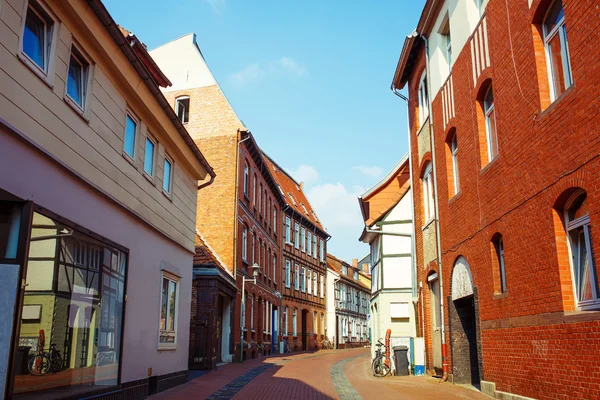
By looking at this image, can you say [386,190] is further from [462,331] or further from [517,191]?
[517,191]

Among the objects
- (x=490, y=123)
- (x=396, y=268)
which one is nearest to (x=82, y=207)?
(x=490, y=123)

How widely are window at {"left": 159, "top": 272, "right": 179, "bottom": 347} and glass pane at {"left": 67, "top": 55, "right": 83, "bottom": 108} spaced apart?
541cm

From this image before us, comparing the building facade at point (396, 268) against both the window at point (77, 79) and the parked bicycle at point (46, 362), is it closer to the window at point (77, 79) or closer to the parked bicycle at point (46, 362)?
the window at point (77, 79)

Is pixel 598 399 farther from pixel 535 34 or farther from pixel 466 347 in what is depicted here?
pixel 466 347

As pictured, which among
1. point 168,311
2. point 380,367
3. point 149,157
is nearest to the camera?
point 149,157

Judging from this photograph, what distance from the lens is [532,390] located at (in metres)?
9.65

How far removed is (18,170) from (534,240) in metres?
7.62

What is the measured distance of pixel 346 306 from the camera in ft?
184

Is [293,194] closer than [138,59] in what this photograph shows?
No

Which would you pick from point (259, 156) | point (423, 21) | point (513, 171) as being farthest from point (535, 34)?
point (259, 156)

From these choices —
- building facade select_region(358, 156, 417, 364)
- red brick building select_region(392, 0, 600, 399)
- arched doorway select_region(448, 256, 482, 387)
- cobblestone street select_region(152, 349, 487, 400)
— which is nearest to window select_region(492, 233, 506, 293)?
red brick building select_region(392, 0, 600, 399)

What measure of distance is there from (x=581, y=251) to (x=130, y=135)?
8015 mm

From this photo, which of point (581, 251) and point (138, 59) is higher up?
point (138, 59)

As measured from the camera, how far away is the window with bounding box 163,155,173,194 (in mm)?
13657
